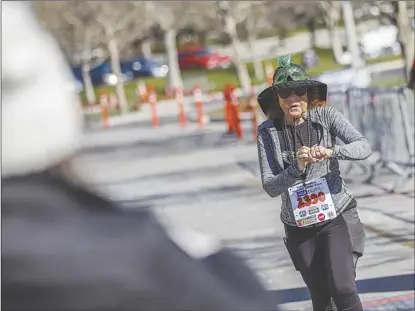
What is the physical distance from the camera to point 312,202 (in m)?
3.88

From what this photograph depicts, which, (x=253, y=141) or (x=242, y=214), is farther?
(x=253, y=141)

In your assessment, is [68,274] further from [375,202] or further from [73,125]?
[375,202]

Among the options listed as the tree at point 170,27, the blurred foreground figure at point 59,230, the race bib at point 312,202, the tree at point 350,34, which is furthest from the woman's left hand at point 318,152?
the tree at point 170,27

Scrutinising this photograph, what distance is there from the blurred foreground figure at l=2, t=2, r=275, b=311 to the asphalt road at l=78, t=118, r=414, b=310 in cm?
8

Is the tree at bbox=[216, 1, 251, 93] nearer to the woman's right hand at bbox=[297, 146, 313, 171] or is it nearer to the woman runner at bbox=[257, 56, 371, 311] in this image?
the woman runner at bbox=[257, 56, 371, 311]

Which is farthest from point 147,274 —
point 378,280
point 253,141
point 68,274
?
point 253,141

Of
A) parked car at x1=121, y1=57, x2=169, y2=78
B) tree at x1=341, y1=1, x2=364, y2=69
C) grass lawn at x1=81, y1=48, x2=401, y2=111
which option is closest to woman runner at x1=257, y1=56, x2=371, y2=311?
tree at x1=341, y1=1, x2=364, y2=69

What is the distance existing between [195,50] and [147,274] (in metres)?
53.2

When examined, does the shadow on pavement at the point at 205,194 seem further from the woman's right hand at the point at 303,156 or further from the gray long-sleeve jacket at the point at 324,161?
the woman's right hand at the point at 303,156

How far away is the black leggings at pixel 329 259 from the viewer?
3.98 meters

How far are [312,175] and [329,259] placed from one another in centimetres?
40

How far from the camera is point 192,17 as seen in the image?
48.2 meters

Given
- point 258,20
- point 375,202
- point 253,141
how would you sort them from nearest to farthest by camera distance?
point 375,202 < point 253,141 < point 258,20

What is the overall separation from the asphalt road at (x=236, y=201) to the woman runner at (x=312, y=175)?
1.21 ft
